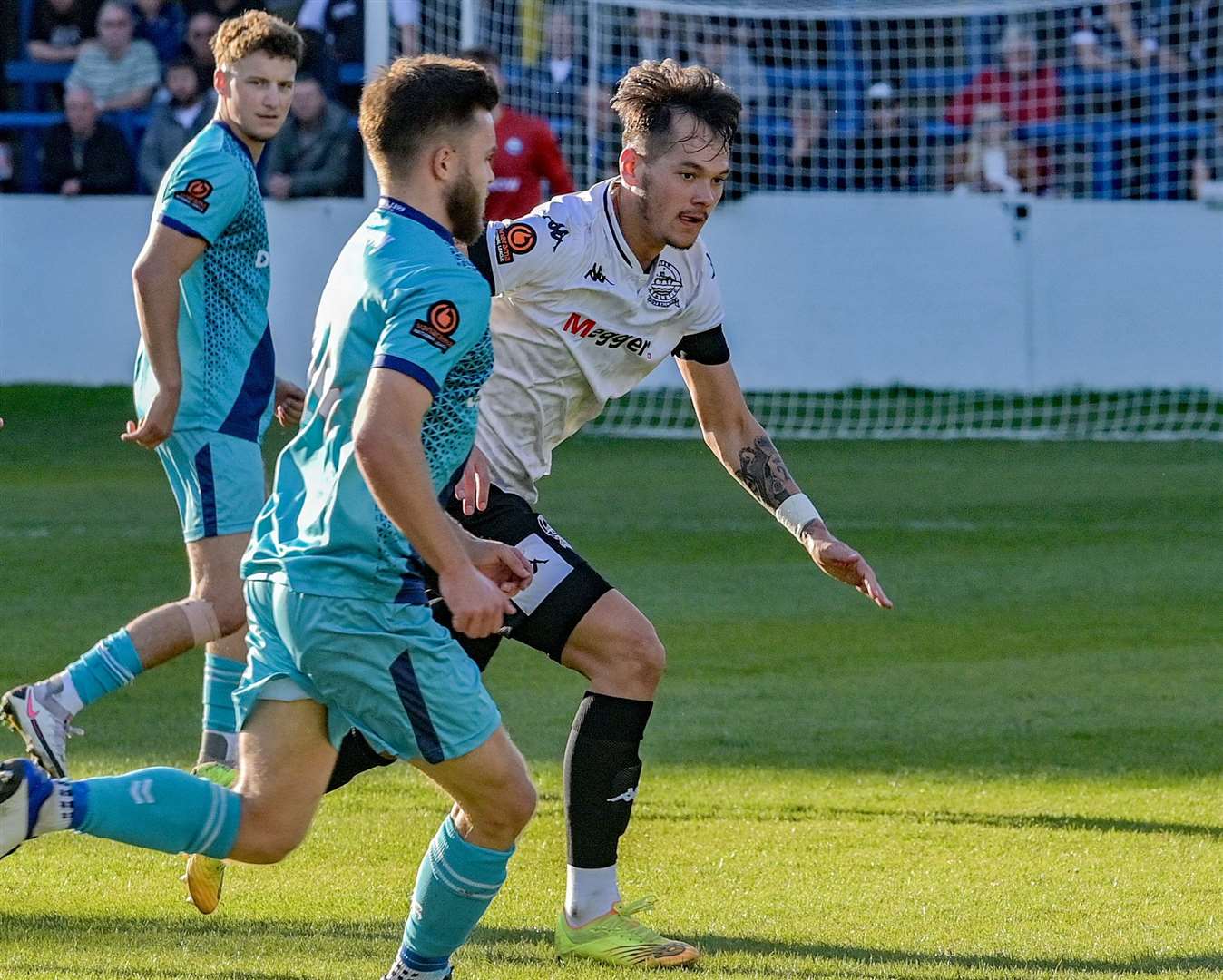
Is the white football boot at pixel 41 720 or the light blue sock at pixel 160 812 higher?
the light blue sock at pixel 160 812

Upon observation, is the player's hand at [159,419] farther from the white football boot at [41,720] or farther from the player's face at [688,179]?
the player's face at [688,179]

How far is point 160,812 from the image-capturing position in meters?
3.49

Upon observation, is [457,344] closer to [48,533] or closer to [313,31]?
[48,533]

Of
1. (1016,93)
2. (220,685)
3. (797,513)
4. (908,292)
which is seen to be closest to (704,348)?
(797,513)

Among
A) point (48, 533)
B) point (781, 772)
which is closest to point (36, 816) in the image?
point (781, 772)

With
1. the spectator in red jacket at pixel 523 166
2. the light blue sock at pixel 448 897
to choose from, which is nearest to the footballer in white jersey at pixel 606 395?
the light blue sock at pixel 448 897

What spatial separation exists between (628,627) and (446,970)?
0.96 meters

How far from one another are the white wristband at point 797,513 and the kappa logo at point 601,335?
0.54m

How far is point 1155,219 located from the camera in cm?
1773

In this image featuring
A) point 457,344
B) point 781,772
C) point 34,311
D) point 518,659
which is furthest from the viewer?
point 34,311

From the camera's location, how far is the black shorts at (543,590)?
175 inches

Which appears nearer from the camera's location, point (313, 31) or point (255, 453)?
point (255, 453)

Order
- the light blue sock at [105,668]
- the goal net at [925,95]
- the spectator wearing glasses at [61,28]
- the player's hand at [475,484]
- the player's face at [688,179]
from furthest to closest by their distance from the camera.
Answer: the spectator wearing glasses at [61,28] < the goal net at [925,95] < the light blue sock at [105,668] < the player's face at [688,179] < the player's hand at [475,484]

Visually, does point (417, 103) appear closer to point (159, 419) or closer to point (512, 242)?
point (512, 242)
